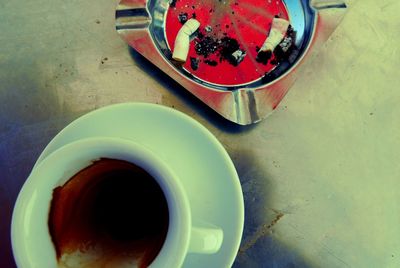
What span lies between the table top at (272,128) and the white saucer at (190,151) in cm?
17

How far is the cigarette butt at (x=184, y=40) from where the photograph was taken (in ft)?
1.97

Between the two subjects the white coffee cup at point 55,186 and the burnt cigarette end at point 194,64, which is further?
the burnt cigarette end at point 194,64

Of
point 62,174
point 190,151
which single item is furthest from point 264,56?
point 62,174

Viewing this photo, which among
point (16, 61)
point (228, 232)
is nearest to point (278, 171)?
point (228, 232)

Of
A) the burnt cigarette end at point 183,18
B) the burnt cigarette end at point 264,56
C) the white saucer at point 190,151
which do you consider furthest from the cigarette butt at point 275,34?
the white saucer at point 190,151

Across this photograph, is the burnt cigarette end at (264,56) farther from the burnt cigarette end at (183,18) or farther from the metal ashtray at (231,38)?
the burnt cigarette end at (183,18)

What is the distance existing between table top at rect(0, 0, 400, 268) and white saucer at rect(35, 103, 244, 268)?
0.57 ft

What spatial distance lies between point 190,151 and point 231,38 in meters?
0.24

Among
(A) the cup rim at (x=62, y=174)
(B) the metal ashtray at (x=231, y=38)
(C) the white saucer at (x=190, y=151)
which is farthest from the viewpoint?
(B) the metal ashtray at (x=231, y=38)

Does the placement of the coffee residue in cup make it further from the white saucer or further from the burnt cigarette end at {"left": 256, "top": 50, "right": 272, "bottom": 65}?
the burnt cigarette end at {"left": 256, "top": 50, "right": 272, "bottom": 65}

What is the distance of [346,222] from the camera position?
618 millimetres

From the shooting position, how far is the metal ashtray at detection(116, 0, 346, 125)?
59 cm

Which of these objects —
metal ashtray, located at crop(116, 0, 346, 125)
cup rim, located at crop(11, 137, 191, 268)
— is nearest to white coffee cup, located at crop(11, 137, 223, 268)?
cup rim, located at crop(11, 137, 191, 268)

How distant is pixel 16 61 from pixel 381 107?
1.71 ft
